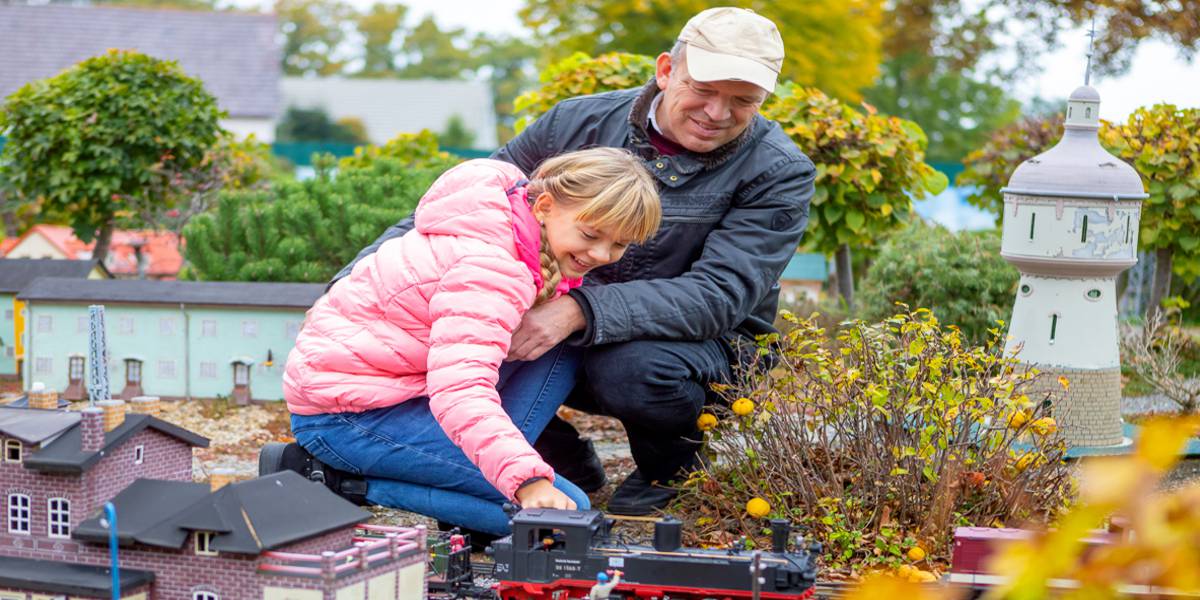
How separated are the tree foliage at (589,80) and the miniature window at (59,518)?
5.82 metres

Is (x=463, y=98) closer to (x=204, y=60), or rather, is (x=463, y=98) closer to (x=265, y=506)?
(x=204, y=60)

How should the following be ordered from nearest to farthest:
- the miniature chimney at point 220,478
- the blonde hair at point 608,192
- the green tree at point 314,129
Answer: the miniature chimney at point 220,478, the blonde hair at point 608,192, the green tree at point 314,129

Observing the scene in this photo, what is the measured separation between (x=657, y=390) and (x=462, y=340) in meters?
1.06

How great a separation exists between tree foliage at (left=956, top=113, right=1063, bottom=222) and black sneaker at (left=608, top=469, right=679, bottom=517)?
6257 millimetres

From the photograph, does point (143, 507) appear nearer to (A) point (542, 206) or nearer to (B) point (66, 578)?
(B) point (66, 578)

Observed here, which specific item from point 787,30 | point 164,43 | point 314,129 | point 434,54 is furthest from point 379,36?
point 787,30

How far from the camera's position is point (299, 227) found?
8.35 m

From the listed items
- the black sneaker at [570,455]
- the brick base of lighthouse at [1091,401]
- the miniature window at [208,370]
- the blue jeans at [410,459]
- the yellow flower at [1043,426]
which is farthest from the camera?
the miniature window at [208,370]

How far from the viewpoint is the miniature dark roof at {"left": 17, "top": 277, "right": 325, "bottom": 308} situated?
758 centimetres

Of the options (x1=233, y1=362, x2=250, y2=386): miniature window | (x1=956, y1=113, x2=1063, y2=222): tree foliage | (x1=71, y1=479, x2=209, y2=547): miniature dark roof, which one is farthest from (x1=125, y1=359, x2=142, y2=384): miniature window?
(x1=956, y1=113, x2=1063, y2=222): tree foliage

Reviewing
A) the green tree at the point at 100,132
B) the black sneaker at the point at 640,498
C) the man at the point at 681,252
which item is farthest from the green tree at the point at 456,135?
the black sneaker at the point at 640,498

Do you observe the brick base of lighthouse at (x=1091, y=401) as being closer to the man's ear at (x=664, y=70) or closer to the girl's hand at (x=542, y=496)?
the man's ear at (x=664, y=70)

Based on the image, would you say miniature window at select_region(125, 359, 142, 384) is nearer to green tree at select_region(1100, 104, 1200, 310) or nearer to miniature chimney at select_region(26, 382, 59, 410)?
miniature chimney at select_region(26, 382, 59, 410)

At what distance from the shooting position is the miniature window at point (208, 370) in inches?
303
